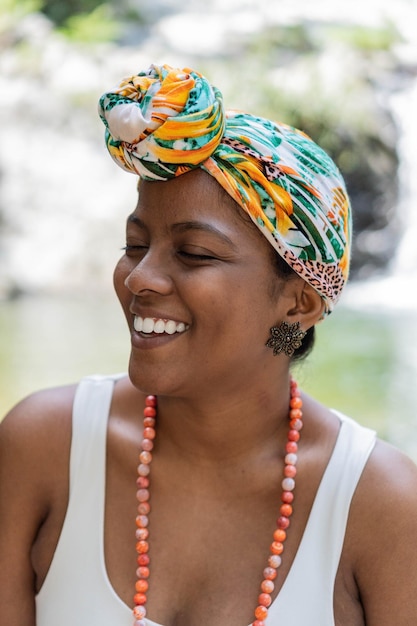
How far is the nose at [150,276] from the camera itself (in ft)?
6.95

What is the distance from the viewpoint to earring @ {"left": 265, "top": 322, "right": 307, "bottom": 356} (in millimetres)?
Result: 2338

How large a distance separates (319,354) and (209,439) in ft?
21.1

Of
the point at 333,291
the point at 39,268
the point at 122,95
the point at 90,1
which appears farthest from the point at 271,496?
the point at 90,1

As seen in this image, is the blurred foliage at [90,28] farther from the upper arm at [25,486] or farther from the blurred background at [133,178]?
the upper arm at [25,486]

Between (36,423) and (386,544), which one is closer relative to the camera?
(386,544)

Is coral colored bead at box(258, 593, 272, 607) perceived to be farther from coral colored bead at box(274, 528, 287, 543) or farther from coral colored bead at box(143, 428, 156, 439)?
coral colored bead at box(143, 428, 156, 439)

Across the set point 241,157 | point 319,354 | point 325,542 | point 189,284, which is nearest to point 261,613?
point 325,542

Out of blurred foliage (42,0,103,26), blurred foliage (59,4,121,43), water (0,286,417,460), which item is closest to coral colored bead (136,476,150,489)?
water (0,286,417,460)

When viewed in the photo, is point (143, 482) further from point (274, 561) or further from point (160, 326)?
point (160, 326)

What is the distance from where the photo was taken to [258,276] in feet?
7.33

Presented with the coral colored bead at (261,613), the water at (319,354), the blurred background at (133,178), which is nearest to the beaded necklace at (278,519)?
the coral colored bead at (261,613)

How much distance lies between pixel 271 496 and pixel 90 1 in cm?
1340

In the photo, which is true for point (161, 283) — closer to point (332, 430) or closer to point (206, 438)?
point (206, 438)

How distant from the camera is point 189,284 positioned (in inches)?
83.7
